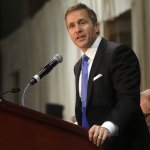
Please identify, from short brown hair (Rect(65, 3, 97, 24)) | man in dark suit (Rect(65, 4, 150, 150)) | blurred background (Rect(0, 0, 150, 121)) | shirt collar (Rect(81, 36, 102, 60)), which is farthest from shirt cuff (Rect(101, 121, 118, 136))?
blurred background (Rect(0, 0, 150, 121))

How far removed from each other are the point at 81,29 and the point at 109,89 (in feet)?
1.04

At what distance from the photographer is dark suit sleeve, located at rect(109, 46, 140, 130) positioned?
222cm

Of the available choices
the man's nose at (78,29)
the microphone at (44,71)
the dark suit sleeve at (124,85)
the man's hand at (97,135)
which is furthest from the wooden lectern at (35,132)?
the man's nose at (78,29)

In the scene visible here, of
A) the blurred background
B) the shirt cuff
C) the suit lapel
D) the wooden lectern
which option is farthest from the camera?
the blurred background

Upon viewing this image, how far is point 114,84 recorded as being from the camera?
2.33 m

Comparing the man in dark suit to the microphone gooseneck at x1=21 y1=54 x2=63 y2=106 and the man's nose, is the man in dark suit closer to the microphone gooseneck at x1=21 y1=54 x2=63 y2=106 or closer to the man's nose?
the man's nose

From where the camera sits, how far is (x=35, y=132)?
6.82ft

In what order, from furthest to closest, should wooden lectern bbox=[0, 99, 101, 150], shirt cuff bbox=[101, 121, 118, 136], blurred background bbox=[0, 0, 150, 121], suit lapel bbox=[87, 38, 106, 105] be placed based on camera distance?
blurred background bbox=[0, 0, 150, 121]
suit lapel bbox=[87, 38, 106, 105]
shirt cuff bbox=[101, 121, 118, 136]
wooden lectern bbox=[0, 99, 101, 150]

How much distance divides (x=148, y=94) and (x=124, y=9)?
180 cm

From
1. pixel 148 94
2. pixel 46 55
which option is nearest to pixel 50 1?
pixel 46 55

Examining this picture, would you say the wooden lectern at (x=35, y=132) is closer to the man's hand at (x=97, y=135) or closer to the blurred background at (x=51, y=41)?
the man's hand at (x=97, y=135)

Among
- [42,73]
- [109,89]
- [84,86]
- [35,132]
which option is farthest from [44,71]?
[35,132]

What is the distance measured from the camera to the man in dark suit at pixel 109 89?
2.23 m

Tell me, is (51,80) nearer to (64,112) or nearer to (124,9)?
(64,112)
